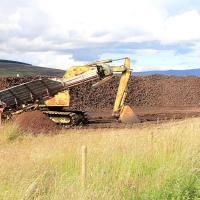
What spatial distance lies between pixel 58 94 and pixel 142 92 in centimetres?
2164

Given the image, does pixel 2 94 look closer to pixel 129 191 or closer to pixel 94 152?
pixel 94 152

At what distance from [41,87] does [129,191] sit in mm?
12826

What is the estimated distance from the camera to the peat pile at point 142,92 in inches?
1304

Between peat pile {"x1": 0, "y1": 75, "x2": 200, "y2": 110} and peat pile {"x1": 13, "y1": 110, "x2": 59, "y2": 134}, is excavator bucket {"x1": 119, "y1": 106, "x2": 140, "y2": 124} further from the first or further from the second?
peat pile {"x1": 0, "y1": 75, "x2": 200, "y2": 110}

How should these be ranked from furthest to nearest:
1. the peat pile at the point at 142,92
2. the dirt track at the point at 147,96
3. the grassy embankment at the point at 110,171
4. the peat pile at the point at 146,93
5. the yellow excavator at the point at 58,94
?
the peat pile at the point at 146,93 < the peat pile at the point at 142,92 < the dirt track at the point at 147,96 < the yellow excavator at the point at 58,94 < the grassy embankment at the point at 110,171

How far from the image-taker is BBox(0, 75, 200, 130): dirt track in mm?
Answer: 30344

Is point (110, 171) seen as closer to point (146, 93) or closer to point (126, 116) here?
point (126, 116)

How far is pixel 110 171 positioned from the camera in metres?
7.62

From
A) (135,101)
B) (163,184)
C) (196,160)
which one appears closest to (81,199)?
(163,184)

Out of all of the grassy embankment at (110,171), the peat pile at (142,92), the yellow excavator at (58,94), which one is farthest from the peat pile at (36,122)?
the peat pile at (142,92)

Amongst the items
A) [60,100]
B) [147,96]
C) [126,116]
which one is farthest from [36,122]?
[147,96]

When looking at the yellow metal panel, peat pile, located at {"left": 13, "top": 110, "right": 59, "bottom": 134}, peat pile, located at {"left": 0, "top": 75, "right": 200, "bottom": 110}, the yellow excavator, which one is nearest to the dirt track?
peat pile, located at {"left": 0, "top": 75, "right": 200, "bottom": 110}

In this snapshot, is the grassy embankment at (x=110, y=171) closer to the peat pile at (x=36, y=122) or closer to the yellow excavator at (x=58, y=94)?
the peat pile at (x=36, y=122)

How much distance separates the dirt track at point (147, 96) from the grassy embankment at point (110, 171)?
13.9m
